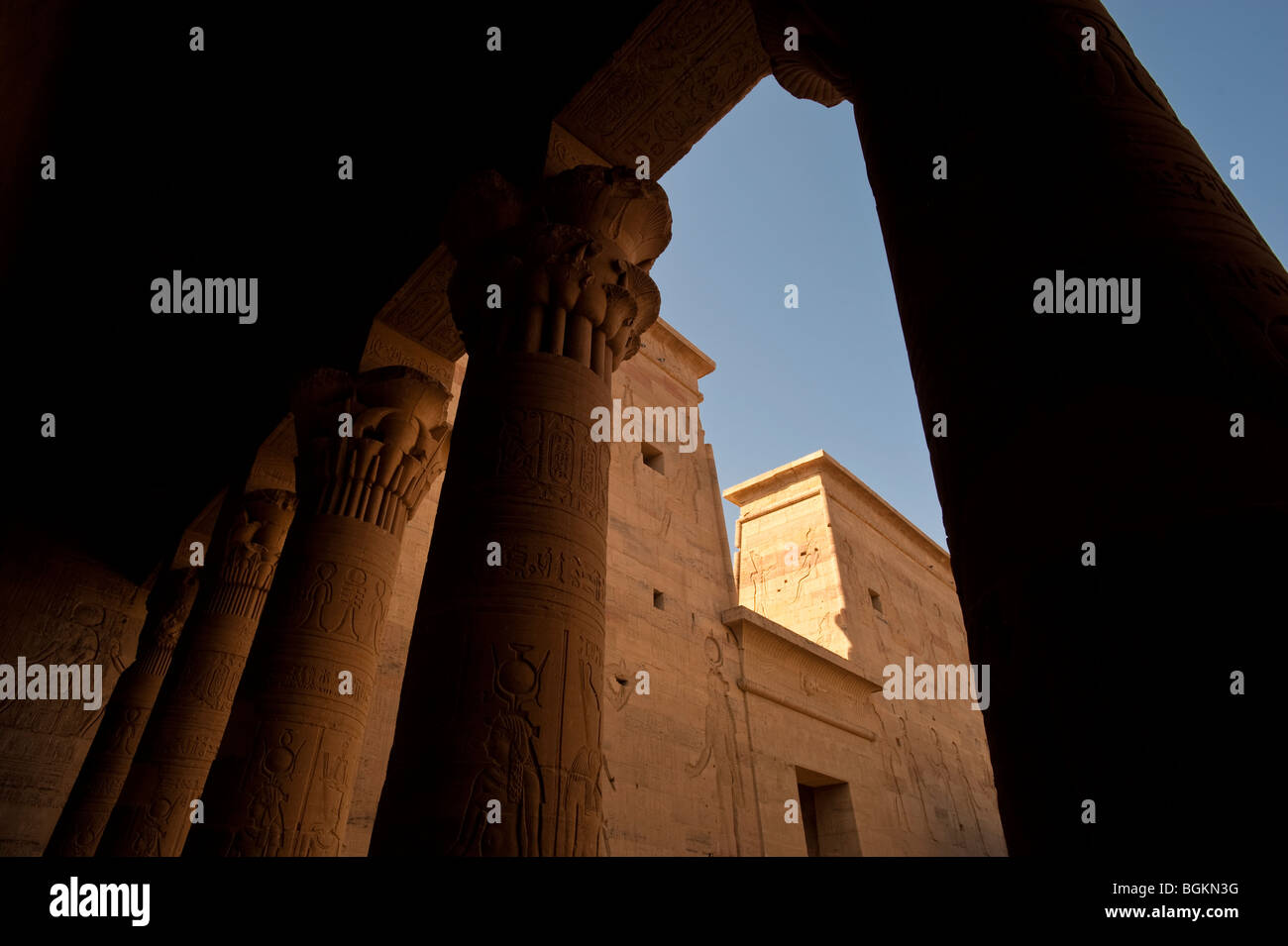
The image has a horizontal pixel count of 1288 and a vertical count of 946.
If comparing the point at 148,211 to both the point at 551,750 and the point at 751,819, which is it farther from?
the point at 751,819

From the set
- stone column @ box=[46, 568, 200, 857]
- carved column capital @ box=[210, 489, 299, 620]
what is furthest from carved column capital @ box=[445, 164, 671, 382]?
stone column @ box=[46, 568, 200, 857]

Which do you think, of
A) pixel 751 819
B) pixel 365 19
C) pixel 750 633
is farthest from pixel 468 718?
pixel 750 633

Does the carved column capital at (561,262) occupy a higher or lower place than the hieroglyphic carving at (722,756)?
higher

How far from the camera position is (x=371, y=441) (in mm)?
4781

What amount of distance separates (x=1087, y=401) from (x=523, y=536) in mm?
1969

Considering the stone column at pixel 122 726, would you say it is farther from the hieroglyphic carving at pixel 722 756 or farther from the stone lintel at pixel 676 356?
the stone lintel at pixel 676 356

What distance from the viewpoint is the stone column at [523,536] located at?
226 cm

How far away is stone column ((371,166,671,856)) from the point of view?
7.41ft

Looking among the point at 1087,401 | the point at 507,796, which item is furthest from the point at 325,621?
the point at 1087,401

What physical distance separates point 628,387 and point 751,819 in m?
5.88

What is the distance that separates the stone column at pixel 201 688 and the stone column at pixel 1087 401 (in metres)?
5.05

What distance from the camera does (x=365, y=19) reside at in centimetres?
429

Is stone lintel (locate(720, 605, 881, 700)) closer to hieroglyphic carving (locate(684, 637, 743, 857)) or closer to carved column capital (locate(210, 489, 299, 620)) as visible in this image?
hieroglyphic carving (locate(684, 637, 743, 857))

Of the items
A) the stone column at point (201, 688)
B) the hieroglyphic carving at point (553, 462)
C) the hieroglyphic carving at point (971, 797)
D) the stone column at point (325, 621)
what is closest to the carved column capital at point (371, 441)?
the stone column at point (325, 621)
